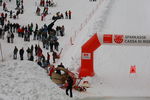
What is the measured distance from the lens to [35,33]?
31703 mm

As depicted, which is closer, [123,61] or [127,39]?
[127,39]

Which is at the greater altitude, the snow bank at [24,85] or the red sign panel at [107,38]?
the red sign panel at [107,38]

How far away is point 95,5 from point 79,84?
26596 millimetres

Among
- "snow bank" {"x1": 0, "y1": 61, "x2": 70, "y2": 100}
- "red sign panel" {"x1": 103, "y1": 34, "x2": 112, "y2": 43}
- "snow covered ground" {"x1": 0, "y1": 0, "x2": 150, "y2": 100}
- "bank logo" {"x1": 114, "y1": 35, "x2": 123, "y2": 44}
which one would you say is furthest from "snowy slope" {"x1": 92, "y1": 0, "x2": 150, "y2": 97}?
"snow bank" {"x1": 0, "y1": 61, "x2": 70, "y2": 100}

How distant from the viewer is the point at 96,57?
91.8ft

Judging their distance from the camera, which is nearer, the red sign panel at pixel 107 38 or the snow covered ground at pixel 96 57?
the snow covered ground at pixel 96 57

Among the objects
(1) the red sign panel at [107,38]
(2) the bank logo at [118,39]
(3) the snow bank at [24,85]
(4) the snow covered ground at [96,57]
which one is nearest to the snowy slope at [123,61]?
(4) the snow covered ground at [96,57]

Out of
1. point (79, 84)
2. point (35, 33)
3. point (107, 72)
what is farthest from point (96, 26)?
point (79, 84)

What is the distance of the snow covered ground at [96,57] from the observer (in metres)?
16.6

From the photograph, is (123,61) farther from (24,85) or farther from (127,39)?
(24,85)

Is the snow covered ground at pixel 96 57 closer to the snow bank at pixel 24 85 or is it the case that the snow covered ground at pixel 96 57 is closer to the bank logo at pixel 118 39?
the snow bank at pixel 24 85

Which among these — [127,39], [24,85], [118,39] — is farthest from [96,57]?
[24,85]

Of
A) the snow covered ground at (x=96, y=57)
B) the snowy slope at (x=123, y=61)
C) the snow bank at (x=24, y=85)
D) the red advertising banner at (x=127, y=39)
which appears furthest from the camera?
the red advertising banner at (x=127, y=39)

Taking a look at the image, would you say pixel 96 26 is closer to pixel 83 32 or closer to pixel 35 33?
pixel 83 32
